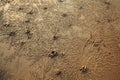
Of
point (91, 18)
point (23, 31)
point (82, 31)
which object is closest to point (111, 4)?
point (91, 18)

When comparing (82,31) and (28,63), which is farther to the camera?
(82,31)

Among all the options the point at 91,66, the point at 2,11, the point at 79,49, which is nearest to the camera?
the point at 91,66

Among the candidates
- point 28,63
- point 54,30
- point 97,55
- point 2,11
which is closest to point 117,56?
point 97,55

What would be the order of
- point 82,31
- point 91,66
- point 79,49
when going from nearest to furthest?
point 91,66 → point 79,49 → point 82,31

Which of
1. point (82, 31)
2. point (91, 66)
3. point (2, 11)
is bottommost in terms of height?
point (91, 66)

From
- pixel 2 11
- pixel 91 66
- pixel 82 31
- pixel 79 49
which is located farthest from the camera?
pixel 2 11

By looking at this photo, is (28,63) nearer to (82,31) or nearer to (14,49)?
(14,49)

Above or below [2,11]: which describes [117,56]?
below

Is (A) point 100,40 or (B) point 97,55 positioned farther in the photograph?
(A) point 100,40

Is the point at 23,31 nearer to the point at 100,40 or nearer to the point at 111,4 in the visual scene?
the point at 100,40
